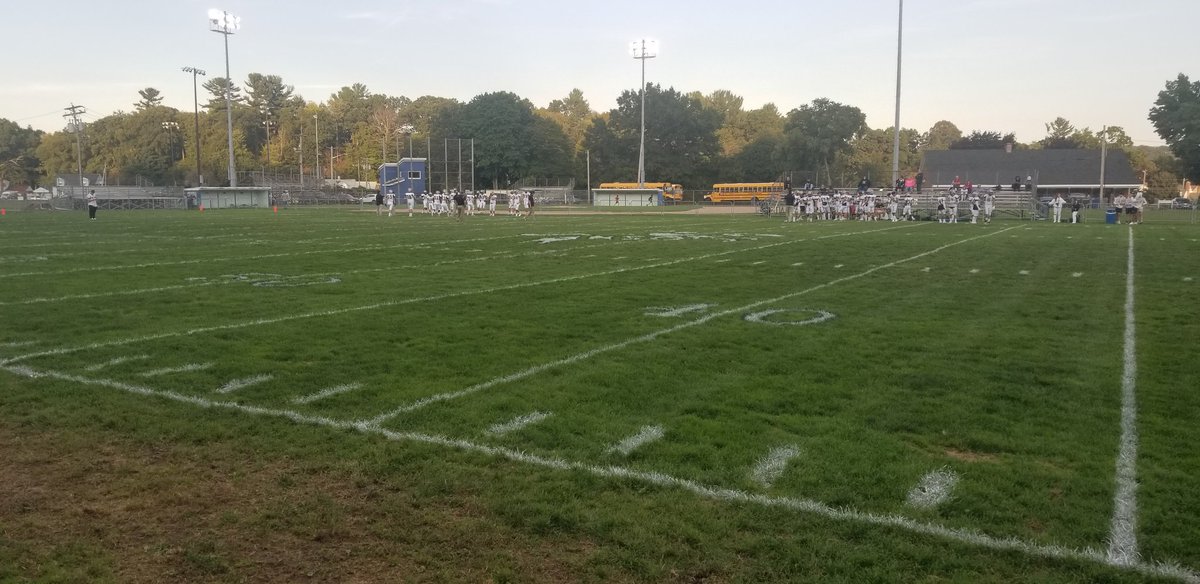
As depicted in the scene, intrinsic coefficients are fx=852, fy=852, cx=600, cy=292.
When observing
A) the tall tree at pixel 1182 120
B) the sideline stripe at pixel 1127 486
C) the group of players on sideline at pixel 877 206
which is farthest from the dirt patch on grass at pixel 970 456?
the tall tree at pixel 1182 120

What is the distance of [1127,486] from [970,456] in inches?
28.3

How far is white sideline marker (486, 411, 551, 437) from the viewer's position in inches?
191

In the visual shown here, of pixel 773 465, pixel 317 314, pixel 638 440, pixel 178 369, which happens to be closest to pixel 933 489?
pixel 773 465

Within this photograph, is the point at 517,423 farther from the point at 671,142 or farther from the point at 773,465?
the point at 671,142

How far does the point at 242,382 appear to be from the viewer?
5984mm

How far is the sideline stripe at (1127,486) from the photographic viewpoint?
334cm

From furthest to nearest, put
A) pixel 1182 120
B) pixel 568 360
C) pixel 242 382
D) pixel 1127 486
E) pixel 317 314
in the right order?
1. pixel 1182 120
2. pixel 317 314
3. pixel 568 360
4. pixel 242 382
5. pixel 1127 486

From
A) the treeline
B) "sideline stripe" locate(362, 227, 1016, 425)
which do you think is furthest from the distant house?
"sideline stripe" locate(362, 227, 1016, 425)

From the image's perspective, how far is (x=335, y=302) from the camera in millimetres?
9969

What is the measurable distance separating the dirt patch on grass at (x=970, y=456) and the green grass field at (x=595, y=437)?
3cm

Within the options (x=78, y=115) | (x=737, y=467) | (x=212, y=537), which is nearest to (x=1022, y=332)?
(x=737, y=467)

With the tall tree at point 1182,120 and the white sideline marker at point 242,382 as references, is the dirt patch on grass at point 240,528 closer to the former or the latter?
the white sideline marker at point 242,382

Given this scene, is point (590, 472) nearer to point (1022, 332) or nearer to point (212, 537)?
point (212, 537)

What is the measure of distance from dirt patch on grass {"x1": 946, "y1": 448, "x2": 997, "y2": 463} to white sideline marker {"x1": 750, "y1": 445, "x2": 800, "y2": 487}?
2.68 ft
